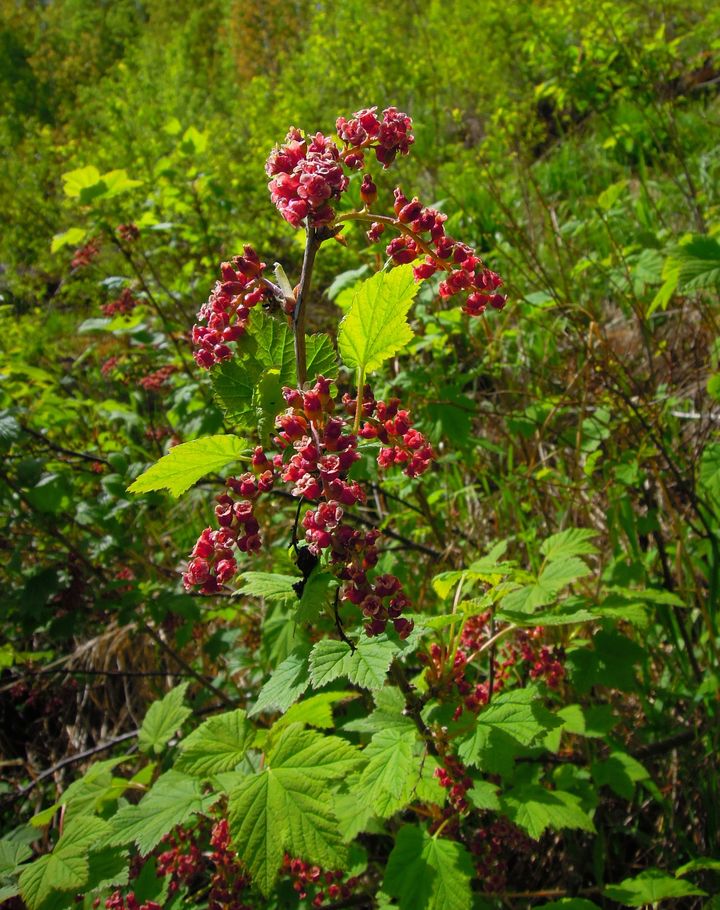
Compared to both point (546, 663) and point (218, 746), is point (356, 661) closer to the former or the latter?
point (218, 746)

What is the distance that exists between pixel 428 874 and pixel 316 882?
1.35 feet

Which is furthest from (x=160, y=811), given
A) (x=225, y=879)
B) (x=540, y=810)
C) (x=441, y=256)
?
(x=441, y=256)

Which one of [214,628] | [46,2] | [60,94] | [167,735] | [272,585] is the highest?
[46,2]

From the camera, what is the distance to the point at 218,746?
1.03 m

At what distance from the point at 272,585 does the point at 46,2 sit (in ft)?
91.6

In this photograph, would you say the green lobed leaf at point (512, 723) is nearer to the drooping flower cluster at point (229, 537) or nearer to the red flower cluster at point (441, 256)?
the drooping flower cluster at point (229, 537)

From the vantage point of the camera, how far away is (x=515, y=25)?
6902 mm

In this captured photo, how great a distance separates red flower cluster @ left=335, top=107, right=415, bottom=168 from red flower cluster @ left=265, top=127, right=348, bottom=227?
4 centimetres

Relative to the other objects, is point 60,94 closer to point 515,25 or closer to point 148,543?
point 515,25

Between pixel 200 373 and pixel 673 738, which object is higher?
pixel 200 373

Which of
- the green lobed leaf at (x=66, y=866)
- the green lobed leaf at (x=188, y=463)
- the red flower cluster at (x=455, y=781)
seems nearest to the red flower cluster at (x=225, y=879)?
the green lobed leaf at (x=66, y=866)

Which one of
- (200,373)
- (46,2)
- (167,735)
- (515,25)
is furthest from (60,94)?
(167,735)

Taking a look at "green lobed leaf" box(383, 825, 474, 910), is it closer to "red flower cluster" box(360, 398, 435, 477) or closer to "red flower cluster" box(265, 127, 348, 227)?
"red flower cluster" box(360, 398, 435, 477)

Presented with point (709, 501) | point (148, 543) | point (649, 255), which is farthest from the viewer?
point (148, 543)
